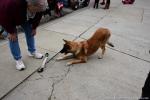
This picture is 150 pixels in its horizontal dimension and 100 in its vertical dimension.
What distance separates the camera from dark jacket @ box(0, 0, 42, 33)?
9.24 feet

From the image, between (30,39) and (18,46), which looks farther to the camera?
(30,39)

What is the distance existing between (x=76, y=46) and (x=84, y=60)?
323 millimetres

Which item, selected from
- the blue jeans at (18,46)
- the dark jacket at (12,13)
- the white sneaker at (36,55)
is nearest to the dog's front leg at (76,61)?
the white sneaker at (36,55)

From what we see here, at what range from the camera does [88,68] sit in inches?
147

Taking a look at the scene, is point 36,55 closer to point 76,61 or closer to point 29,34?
point 29,34

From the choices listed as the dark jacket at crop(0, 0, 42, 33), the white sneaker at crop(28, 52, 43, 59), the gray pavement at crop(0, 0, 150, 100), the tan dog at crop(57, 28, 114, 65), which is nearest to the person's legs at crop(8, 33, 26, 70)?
the gray pavement at crop(0, 0, 150, 100)

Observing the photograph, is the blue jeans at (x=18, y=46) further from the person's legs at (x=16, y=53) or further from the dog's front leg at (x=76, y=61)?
the dog's front leg at (x=76, y=61)

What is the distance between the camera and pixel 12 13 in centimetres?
287

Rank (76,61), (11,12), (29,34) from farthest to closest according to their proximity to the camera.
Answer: (76,61) < (29,34) < (11,12)

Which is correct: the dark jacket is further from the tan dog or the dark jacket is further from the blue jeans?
the tan dog

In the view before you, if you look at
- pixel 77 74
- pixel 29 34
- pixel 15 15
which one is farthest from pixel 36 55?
pixel 15 15

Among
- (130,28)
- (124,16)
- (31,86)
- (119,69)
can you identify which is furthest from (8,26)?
(124,16)

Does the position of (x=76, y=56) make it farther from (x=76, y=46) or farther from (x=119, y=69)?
(x=119, y=69)

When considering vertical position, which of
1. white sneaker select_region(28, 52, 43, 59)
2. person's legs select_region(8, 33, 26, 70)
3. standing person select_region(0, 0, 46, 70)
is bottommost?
white sneaker select_region(28, 52, 43, 59)
